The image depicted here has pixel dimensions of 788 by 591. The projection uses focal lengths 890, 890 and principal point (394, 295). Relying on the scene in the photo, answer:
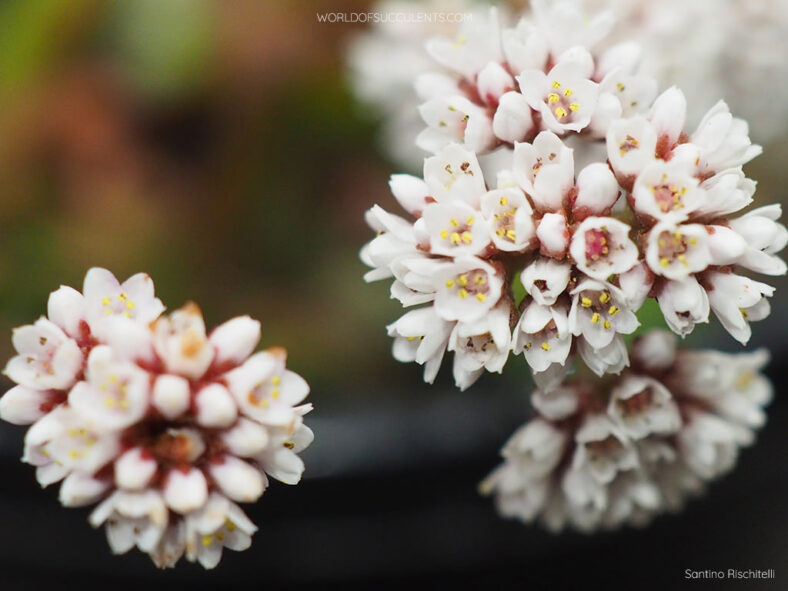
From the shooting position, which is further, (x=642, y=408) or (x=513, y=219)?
(x=642, y=408)

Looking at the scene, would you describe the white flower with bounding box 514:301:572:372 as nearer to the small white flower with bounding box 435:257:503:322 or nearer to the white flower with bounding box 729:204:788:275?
the small white flower with bounding box 435:257:503:322

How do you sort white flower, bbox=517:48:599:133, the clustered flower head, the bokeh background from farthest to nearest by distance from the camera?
the bokeh background → white flower, bbox=517:48:599:133 → the clustered flower head

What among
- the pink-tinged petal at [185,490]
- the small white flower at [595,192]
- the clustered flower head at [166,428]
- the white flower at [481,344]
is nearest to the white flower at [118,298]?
the clustered flower head at [166,428]

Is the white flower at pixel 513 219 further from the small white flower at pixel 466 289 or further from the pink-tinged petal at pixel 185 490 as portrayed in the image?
the pink-tinged petal at pixel 185 490

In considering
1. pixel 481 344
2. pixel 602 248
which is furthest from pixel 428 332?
pixel 602 248

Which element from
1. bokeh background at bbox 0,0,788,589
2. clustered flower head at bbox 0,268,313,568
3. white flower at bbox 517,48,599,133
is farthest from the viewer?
bokeh background at bbox 0,0,788,589

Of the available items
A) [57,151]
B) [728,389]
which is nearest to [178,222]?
[57,151]

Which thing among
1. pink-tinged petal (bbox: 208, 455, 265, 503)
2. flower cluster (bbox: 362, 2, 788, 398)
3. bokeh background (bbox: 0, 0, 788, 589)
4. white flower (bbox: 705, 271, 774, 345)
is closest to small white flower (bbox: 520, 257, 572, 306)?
flower cluster (bbox: 362, 2, 788, 398)

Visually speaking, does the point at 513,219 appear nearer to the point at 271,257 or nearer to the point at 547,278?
the point at 547,278

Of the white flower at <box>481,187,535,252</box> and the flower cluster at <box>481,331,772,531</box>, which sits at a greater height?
the white flower at <box>481,187,535,252</box>
